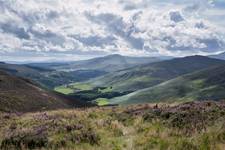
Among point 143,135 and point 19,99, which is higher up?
point 143,135

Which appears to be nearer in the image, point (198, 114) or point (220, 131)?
point (220, 131)

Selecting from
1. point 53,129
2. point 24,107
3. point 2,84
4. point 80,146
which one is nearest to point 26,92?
point 2,84

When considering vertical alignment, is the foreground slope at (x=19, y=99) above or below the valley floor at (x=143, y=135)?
below

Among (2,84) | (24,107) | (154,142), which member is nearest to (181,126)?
(154,142)

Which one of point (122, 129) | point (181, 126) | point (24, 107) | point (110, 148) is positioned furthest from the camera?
point (24, 107)

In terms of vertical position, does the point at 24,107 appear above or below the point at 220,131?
below

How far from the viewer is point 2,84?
69875mm

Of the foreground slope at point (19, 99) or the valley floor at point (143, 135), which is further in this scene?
the foreground slope at point (19, 99)

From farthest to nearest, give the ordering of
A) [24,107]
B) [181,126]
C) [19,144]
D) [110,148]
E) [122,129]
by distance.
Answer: [24,107]
[122,129]
[181,126]
[19,144]
[110,148]

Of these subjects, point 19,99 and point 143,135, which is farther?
point 19,99

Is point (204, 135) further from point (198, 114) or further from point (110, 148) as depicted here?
point (198, 114)

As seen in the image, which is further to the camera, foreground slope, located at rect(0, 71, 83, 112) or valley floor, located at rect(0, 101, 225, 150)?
foreground slope, located at rect(0, 71, 83, 112)

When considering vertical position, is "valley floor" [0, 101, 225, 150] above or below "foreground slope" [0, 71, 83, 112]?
above

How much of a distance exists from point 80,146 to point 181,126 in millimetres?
5213
